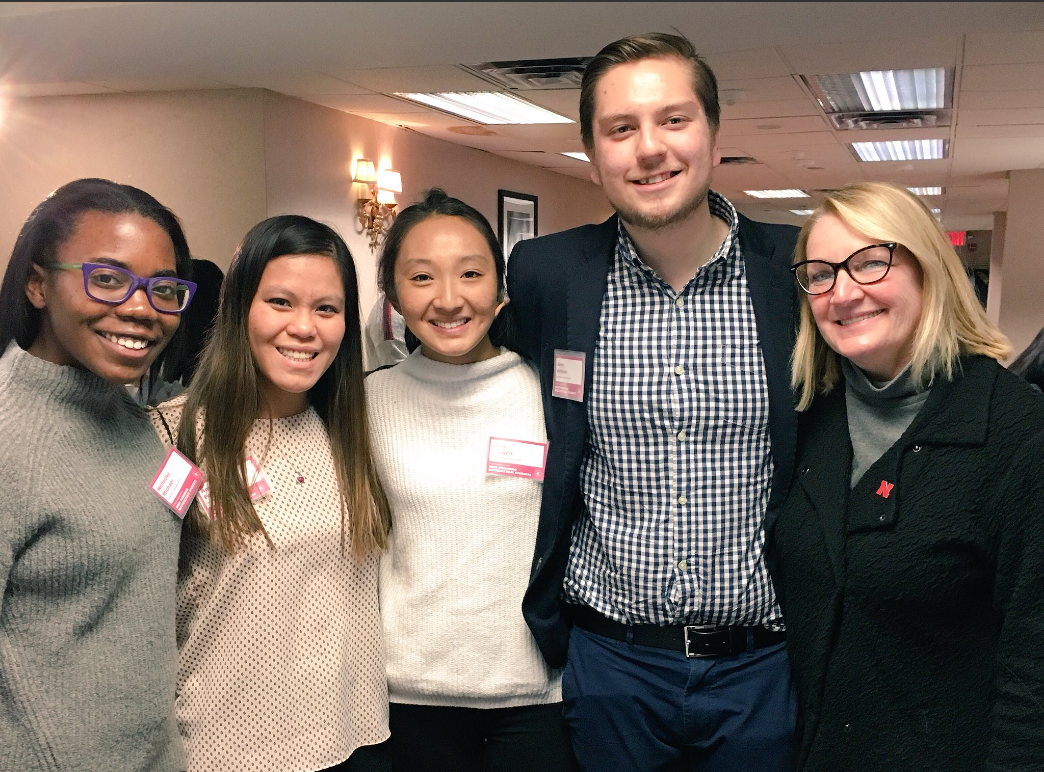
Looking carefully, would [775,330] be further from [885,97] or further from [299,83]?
[885,97]

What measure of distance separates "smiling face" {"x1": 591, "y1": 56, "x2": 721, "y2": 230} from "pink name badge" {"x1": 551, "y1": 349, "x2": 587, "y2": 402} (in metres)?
0.31

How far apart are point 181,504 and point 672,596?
95cm

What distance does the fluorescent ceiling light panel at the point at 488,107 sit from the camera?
6043 mm

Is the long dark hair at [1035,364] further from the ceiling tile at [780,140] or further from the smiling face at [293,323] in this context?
the ceiling tile at [780,140]

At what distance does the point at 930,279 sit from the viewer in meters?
1.51

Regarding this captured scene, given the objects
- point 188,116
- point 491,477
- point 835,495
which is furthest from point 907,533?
point 188,116

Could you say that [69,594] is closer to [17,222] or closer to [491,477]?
[491,477]

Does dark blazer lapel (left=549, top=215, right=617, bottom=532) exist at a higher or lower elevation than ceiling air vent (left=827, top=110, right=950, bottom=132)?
lower

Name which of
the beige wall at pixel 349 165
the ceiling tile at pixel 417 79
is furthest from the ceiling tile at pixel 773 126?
the beige wall at pixel 349 165

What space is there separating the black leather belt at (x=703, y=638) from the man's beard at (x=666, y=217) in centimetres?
82

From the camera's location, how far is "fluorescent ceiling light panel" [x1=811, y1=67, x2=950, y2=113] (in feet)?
17.1

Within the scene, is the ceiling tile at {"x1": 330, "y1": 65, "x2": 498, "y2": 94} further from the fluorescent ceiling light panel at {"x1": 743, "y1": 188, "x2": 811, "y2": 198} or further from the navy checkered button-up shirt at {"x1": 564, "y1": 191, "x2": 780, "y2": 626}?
the fluorescent ceiling light panel at {"x1": 743, "y1": 188, "x2": 811, "y2": 198}

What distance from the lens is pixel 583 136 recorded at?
1.92 meters

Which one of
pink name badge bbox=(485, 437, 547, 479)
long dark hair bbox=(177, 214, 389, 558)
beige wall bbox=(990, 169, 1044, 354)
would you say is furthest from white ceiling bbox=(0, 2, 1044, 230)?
beige wall bbox=(990, 169, 1044, 354)
